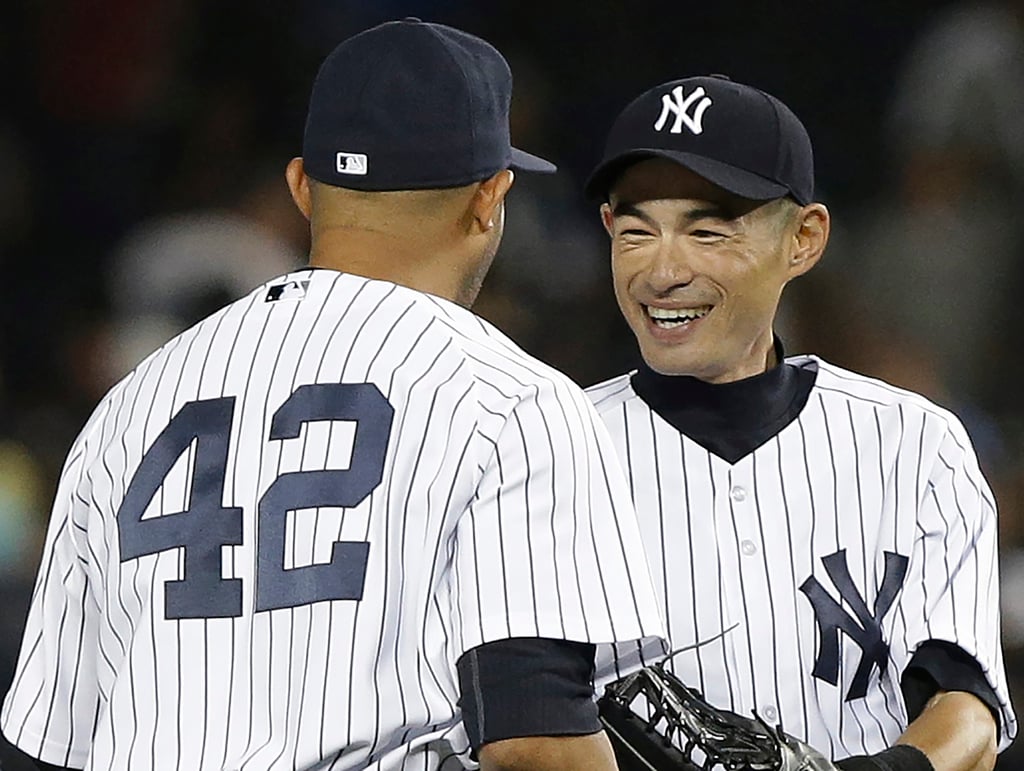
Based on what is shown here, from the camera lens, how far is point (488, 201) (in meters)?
1.70

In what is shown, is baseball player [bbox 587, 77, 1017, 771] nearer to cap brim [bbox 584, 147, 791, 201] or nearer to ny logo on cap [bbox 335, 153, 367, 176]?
cap brim [bbox 584, 147, 791, 201]

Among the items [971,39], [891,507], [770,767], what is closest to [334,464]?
[770,767]

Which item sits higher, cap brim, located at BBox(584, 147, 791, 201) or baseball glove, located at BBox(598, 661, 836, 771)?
cap brim, located at BBox(584, 147, 791, 201)

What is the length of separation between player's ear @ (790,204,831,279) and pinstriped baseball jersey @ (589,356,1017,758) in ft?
0.65

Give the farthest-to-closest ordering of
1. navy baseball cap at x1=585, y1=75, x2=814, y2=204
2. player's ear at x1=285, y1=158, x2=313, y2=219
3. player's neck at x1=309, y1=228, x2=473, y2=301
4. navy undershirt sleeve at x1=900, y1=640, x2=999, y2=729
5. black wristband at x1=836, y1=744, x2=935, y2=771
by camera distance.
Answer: navy baseball cap at x1=585, y1=75, x2=814, y2=204 < navy undershirt sleeve at x1=900, y1=640, x2=999, y2=729 < black wristband at x1=836, y1=744, x2=935, y2=771 < player's ear at x1=285, y1=158, x2=313, y2=219 < player's neck at x1=309, y1=228, x2=473, y2=301

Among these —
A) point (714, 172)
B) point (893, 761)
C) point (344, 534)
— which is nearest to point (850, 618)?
point (893, 761)

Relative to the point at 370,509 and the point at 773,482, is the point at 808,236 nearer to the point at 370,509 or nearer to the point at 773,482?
the point at 773,482

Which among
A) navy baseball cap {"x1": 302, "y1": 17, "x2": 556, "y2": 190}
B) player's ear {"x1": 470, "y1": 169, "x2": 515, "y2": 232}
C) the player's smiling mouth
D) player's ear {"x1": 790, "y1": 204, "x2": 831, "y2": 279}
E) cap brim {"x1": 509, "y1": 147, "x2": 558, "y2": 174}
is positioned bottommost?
the player's smiling mouth

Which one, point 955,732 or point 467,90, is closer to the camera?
point 467,90

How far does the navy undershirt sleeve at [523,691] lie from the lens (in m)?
1.44

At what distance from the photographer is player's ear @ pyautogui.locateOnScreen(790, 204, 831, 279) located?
7.35 feet

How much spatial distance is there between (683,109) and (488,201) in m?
0.51

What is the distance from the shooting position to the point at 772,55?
508cm

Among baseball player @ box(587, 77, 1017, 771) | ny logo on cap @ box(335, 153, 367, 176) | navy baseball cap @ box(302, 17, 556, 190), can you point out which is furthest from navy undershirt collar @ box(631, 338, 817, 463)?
ny logo on cap @ box(335, 153, 367, 176)
